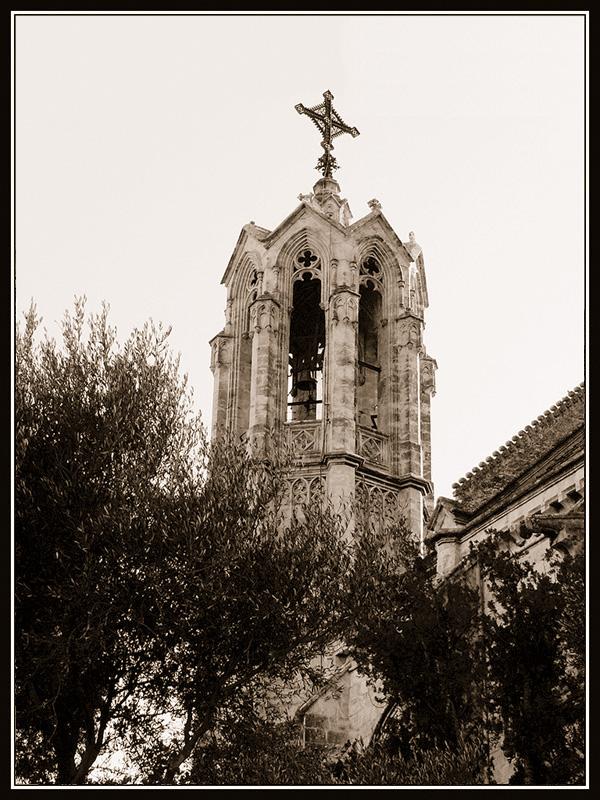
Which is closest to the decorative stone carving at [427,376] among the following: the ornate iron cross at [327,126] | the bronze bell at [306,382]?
the bronze bell at [306,382]

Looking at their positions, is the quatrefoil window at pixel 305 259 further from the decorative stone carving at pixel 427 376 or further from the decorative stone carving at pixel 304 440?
the decorative stone carving at pixel 304 440

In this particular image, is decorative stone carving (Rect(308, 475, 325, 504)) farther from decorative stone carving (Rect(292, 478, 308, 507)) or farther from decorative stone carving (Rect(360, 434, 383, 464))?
decorative stone carving (Rect(360, 434, 383, 464))

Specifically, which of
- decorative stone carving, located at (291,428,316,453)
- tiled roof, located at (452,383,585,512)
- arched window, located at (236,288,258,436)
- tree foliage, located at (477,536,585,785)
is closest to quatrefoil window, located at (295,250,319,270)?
arched window, located at (236,288,258,436)

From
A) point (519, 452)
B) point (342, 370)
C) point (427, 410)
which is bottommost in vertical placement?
point (519, 452)

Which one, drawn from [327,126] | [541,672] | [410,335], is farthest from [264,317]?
[541,672]

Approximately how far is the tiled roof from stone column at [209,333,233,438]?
819 centimetres

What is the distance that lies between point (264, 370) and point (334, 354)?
2.05 metres

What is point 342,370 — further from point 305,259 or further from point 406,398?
point 305,259

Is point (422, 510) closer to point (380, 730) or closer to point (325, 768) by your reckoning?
point (380, 730)

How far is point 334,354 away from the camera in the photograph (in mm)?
31406

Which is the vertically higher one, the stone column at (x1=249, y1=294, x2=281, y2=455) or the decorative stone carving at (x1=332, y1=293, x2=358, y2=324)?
the decorative stone carving at (x1=332, y1=293, x2=358, y2=324)

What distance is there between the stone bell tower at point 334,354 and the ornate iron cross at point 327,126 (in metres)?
0.15

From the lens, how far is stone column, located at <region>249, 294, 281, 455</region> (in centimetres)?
3034

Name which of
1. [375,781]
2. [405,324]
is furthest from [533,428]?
[375,781]
